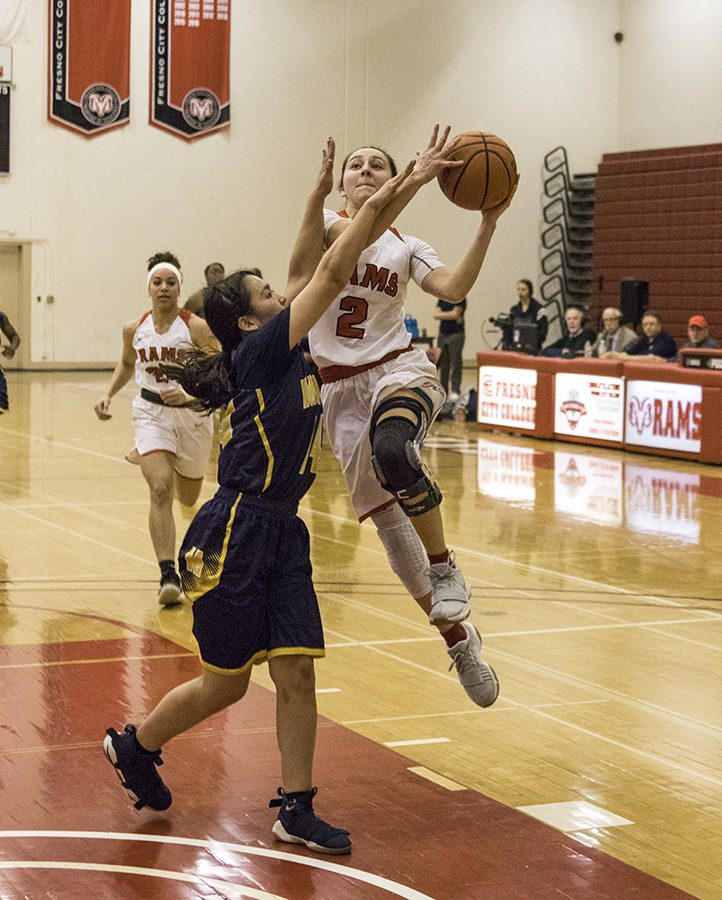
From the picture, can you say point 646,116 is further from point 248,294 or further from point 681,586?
point 248,294

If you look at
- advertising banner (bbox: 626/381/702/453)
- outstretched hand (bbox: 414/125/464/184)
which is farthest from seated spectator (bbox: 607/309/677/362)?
outstretched hand (bbox: 414/125/464/184)

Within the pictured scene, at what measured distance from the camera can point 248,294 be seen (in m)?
4.25

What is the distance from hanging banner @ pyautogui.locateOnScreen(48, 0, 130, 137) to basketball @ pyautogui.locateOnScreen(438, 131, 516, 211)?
20.0 metres

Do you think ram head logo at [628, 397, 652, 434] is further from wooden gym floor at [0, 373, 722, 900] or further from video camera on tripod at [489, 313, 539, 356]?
wooden gym floor at [0, 373, 722, 900]

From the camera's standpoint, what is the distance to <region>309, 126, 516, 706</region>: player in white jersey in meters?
4.90

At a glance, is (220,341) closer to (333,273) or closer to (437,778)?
(333,273)

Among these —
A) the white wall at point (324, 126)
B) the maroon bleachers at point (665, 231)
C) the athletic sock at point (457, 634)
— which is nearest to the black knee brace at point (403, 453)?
the athletic sock at point (457, 634)

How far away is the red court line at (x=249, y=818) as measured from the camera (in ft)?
12.5

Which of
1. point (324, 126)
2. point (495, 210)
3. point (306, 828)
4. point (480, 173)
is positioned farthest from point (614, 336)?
point (306, 828)

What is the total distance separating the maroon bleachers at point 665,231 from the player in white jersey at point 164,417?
1686 cm

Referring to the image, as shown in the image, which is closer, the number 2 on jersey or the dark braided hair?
the dark braided hair

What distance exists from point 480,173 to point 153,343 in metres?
3.57

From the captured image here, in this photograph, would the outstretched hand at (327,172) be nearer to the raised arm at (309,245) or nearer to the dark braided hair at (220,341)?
the raised arm at (309,245)

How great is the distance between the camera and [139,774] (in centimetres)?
429
